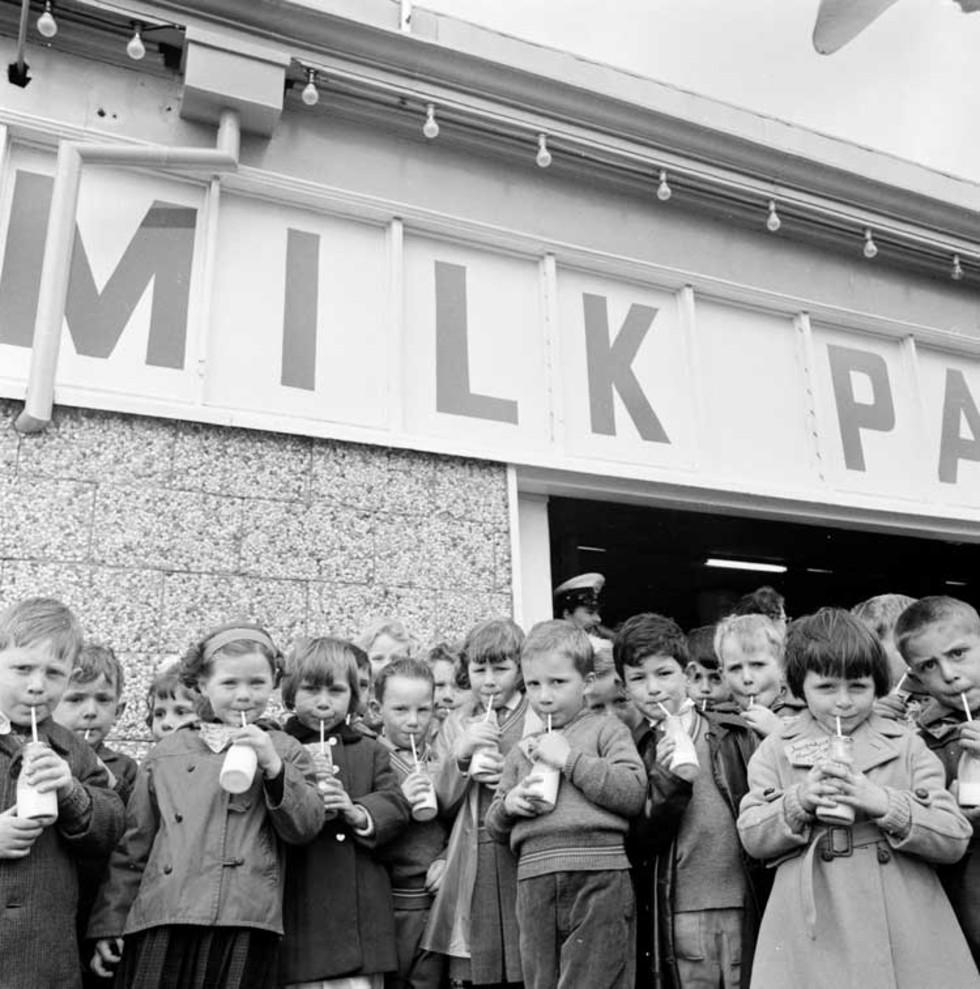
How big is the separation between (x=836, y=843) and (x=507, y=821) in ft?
3.01

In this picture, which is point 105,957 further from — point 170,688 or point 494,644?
point 494,644

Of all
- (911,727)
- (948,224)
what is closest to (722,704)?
(911,727)

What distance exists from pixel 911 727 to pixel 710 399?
11.0 ft

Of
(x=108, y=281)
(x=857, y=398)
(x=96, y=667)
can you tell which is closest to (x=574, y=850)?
(x=96, y=667)

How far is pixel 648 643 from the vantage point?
3336 mm

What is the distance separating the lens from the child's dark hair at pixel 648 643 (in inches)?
131

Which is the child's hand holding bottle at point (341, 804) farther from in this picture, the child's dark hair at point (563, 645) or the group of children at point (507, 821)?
the child's dark hair at point (563, 645)

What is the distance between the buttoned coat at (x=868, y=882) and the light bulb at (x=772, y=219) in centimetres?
415

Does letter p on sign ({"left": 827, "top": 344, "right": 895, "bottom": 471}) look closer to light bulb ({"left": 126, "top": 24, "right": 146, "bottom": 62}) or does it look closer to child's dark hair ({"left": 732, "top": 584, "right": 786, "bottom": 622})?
child's dark hair ({"left": 732, "top": 584, "right": 786, "bottom": 622})

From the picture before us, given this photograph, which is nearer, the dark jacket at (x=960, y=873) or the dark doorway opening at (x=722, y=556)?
the dark jacket at (x=960, y=873)

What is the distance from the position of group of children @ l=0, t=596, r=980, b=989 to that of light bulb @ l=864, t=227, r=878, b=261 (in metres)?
3.82

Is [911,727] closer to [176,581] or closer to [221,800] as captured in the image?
[221,800]

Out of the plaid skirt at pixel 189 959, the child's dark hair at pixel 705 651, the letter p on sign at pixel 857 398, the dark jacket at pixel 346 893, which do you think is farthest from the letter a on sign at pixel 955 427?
the plaid skirt at pixel 189 959

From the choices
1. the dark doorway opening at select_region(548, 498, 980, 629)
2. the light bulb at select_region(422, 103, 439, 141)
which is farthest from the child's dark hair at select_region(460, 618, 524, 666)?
the dark doorway opening at select_region(548, 498, 980, 629)
